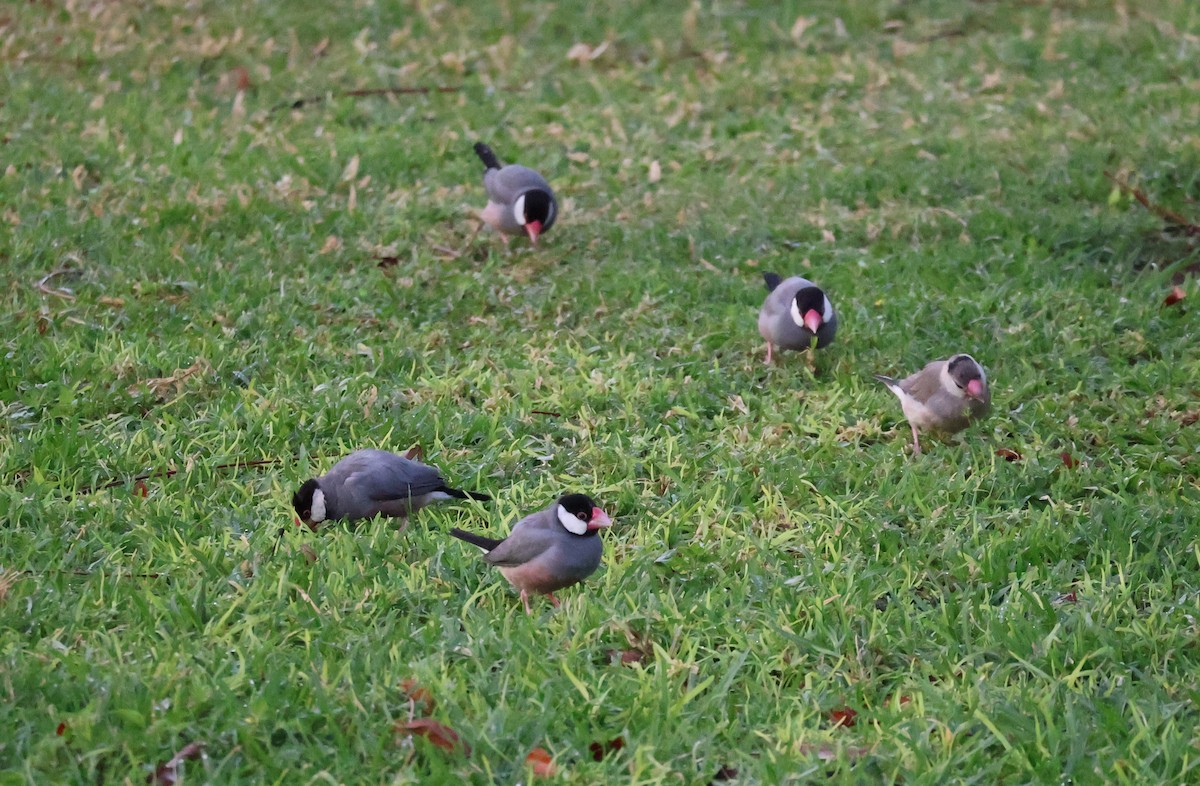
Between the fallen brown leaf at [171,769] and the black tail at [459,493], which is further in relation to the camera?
the black tail at [459,493]

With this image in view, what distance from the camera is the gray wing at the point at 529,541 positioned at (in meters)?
4.31

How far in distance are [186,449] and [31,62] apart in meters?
6.32

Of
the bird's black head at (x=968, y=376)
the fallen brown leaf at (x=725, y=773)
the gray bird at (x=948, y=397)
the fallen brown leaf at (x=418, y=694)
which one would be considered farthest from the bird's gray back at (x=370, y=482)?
Result: the bird's black head at (x=968, y=376)

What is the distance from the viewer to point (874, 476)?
17.8ft

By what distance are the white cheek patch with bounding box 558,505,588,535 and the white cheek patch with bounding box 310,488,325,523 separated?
3.19 feet

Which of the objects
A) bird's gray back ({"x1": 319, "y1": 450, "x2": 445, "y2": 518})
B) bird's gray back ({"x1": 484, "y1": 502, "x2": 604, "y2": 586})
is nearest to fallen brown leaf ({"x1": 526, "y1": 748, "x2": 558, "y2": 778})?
bird's gray back ({"x1": 484, "y1": 502, "x2": 604, "y2": 586})

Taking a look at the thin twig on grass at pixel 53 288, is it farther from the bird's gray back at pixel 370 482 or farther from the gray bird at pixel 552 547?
the gray bird at pixel 552 547

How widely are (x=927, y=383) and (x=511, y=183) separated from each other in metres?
3.11

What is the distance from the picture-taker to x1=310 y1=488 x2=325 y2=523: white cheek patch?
4.85 metres

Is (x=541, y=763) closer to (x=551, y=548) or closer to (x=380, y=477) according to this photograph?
(x=551, y=548)

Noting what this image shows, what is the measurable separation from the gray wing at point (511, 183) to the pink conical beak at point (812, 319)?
7.27 ft

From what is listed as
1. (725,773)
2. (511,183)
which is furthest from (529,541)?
(511,183)

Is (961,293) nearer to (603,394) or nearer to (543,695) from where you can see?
(603,394)

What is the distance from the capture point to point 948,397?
18.1 ft
